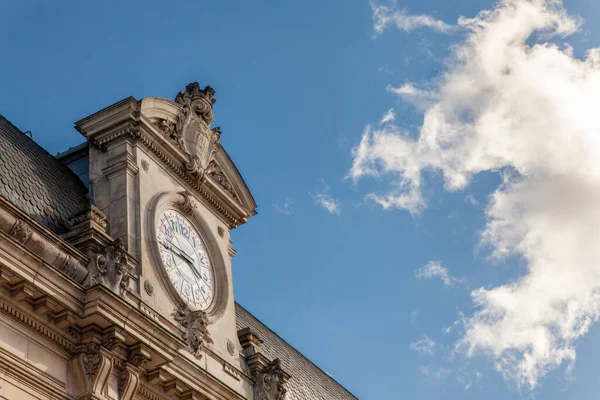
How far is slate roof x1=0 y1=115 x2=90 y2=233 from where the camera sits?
82.8ft

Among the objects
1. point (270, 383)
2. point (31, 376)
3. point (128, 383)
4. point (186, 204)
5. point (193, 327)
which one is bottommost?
point (31, 376)

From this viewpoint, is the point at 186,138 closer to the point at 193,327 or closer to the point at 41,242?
the point at 193,327

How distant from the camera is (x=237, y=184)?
3253cm

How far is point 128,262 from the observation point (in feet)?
84.3

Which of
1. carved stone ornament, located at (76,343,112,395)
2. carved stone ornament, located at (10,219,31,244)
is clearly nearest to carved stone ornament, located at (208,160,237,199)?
carved stone ornament, located at (76,343,112,395)

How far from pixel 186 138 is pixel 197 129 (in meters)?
0.46

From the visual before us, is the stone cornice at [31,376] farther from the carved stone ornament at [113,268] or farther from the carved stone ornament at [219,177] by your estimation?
the carved stone ornament at [219,177]

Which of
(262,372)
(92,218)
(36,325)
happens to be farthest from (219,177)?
(36,325)

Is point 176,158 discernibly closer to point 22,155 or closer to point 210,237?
point 210,237

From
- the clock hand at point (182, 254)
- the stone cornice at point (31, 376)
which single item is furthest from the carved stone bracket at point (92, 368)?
the clock hand at point (182, 254)

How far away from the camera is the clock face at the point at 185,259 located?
1093 inches

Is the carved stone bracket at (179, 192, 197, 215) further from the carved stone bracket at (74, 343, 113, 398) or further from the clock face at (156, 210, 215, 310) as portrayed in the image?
the carved stone bracket at (74, 343, 113, 398)

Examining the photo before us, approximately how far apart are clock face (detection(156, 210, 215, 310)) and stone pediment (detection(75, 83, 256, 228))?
4.76ft

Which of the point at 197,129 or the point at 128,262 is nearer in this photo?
the point at 128,262
